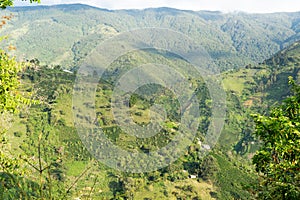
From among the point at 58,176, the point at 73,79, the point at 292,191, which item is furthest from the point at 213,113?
the point at 292,191

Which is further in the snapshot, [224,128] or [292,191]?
[224,128]

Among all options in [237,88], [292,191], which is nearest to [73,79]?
[237,88]

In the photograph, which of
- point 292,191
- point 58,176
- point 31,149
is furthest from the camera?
point 31,149

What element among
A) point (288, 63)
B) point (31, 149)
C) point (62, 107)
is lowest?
point (31, 149)

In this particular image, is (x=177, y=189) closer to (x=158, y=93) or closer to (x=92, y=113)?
(x=92, y=113)

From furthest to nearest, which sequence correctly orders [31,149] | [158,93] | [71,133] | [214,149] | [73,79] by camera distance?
[158,93]
[73,79]
[214,149]
[71,133]
[31,149]

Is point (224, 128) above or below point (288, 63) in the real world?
below
